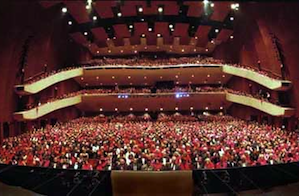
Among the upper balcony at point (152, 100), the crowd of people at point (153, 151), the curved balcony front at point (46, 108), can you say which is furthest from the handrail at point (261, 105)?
the curved balcony front at point (46, 108)

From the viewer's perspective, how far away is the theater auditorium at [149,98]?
8125 mm

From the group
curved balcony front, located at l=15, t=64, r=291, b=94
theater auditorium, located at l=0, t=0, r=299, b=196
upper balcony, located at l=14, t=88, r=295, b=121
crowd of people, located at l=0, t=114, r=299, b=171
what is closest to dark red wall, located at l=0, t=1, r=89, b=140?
theater auditorium, located at l=0, t=0, r=299, b=196

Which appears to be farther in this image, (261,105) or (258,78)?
(258,78)

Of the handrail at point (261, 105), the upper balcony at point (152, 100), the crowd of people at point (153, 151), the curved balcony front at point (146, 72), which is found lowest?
the crowd of people at point (153, 151)

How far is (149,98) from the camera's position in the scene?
30.3 m

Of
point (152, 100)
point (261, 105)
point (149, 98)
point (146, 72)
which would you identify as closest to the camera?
point (261, 105)

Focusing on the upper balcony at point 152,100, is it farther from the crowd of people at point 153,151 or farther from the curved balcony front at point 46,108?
the crowd of people at point 153,151

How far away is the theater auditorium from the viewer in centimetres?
812

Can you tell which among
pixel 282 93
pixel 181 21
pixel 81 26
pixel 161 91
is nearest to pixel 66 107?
pixel 81 26

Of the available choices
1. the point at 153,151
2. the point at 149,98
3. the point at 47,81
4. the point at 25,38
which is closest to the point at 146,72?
the point at 149,98

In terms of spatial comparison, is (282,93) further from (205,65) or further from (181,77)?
(181,77)

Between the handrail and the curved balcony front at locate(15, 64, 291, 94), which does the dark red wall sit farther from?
the handrail

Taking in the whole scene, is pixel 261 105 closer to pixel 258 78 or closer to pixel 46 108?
pixel 258 78

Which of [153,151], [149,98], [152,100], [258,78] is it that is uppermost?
[258,78]
